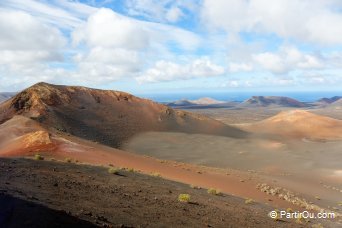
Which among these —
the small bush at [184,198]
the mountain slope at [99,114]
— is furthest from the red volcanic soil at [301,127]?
the small bush at [184,198]

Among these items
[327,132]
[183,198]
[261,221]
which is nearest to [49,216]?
[183,198]

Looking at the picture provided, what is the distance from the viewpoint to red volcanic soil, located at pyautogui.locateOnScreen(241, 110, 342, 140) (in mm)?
72188

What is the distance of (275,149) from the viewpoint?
5791cm

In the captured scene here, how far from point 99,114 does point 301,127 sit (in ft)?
127

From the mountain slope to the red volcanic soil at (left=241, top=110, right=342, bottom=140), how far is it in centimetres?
875

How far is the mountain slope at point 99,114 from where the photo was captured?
5062 cm

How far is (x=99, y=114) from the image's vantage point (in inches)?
2322

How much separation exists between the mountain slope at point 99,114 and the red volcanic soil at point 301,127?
8.75 metres

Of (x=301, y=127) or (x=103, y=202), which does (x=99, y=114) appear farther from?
(x=103, y=202)

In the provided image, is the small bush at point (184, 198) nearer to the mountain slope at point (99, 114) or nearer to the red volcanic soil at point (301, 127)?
the mountain slope at point (99, 114)

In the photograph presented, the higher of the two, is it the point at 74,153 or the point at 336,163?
the point at 74,153

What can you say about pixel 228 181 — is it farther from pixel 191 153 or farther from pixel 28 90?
pixel 28 90

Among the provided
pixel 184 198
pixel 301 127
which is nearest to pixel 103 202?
pixel 184 198

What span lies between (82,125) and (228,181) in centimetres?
2929
